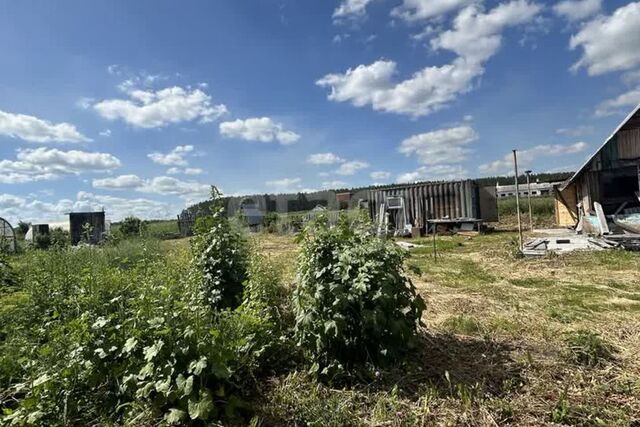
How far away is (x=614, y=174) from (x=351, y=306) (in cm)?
1496

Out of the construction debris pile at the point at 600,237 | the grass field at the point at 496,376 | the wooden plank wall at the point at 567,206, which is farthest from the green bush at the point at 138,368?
the wooden plank wall at the point at 567,206

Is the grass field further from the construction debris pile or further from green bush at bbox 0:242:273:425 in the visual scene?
the construction debris pile

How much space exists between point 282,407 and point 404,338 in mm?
1154

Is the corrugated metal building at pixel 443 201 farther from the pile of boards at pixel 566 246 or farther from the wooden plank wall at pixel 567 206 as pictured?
the pile of boards at pixel 566 246

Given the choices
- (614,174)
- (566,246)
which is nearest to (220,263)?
(566,246)

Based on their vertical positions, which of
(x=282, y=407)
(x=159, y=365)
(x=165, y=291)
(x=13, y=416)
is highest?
(x=165, y=291)

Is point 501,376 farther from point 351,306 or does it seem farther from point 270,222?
point 270,222

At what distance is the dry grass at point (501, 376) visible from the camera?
2.66 m

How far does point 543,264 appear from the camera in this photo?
8.41 meters

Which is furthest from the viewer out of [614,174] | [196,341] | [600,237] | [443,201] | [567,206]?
[443,201]

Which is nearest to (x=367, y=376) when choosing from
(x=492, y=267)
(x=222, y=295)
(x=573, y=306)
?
(x=222, y=295)

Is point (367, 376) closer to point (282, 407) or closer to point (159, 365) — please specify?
point (282, 407)

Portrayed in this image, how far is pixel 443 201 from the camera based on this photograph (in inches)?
716

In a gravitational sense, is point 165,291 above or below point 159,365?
above
